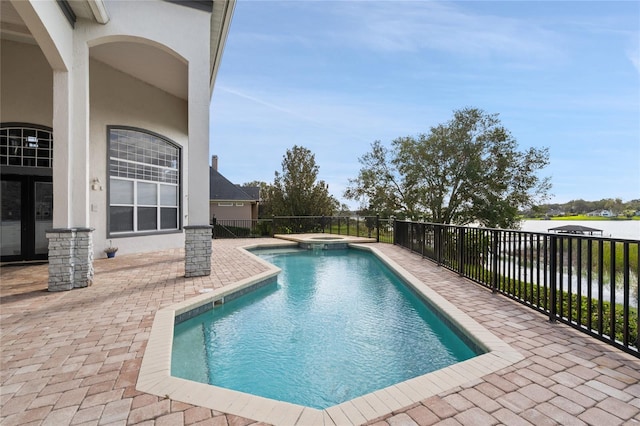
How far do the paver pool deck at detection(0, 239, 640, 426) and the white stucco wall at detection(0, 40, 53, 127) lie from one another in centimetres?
450

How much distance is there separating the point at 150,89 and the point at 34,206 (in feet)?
13.3

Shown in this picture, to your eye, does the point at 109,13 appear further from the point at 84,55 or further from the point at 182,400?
the point at 182,400

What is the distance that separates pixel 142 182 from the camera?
895 cm

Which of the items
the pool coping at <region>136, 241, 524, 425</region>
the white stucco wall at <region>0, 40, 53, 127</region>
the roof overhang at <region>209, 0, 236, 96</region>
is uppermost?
the roof overhang at <region>209, 0, 236, 96</region>

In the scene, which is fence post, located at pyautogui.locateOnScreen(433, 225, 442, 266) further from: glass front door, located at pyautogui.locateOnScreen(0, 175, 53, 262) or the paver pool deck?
glass front door, located at pyautogui.locateOnScreen(0, 175, 53, 262)

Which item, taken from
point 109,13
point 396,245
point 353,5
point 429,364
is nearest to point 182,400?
point 429,364

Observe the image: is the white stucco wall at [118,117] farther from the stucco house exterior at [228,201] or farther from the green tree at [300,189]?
the stucco house exterior at [228,201]

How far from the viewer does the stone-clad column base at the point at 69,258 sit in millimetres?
4930

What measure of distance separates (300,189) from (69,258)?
1534cm

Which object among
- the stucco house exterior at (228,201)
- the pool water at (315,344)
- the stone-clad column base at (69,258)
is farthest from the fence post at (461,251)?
the stucco house exterior at (228,201)

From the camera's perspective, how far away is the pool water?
2.81 metres

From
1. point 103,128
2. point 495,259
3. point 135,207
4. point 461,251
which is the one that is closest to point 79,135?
point 103,128

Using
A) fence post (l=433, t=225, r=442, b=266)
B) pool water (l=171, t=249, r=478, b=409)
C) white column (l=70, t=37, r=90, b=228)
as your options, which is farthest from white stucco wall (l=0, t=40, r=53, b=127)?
fence post (l=433, t=225, r=442, b=266)

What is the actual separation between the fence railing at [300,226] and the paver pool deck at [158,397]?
384 inches
